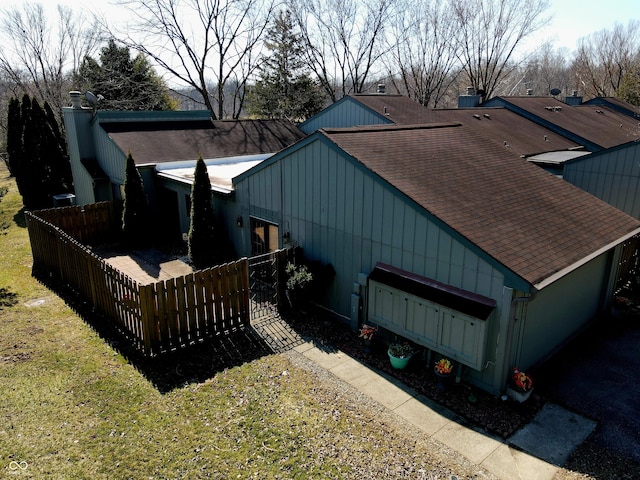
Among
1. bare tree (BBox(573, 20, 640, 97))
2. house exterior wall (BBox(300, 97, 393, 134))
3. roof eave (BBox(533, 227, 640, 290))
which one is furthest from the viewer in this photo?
bare tree (BBox(573, 20, 640, 97))

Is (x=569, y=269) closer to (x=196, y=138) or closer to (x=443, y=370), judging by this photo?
(x=443, y=370)

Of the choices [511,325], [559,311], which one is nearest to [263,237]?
[511,325]

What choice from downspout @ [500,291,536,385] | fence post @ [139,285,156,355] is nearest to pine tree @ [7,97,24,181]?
fence post @ [139,285,156,355]

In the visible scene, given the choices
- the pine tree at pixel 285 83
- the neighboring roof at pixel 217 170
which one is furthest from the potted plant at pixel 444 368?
the pine tree at pixel 285 83

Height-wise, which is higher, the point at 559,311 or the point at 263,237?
the point at 263,237

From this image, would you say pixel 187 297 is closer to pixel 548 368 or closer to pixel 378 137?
pixel 378 137

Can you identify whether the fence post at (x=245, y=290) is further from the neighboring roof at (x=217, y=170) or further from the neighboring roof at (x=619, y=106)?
the neighboring roof at (x=619, y=106)

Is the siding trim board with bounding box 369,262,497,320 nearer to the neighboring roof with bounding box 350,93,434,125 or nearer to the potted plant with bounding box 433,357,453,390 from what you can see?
the potted plant with bounding box 433,357,453,390
